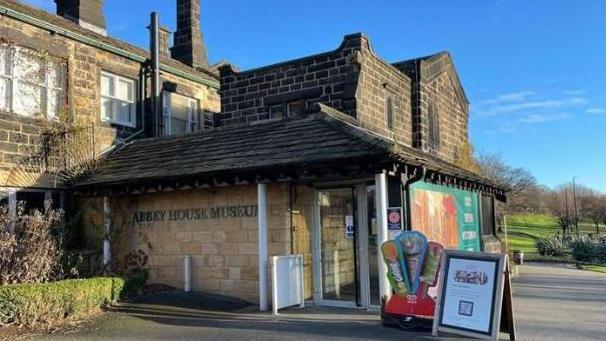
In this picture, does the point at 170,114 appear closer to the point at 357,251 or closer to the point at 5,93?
the point at 5,93

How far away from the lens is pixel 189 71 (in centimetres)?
1850

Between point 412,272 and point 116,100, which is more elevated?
point 116,100

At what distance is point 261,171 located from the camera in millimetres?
Result: 10281

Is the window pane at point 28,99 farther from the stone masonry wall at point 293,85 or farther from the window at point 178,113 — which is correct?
the stone masonry wall at point 293,85

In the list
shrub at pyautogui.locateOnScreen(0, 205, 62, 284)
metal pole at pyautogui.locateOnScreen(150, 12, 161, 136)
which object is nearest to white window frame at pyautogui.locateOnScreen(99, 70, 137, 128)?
metal pole at pyautogui.locateOnScreen(150, 12, 161, 136)

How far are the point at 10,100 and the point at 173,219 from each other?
4.59 metres

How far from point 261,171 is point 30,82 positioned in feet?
21.7

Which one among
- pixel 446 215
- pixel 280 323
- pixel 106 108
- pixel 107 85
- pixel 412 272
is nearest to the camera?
pixel 412 272

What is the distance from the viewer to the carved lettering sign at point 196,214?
11.3 meters

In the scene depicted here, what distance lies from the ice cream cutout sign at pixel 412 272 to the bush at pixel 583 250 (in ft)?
76.1

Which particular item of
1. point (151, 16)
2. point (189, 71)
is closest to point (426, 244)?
point (189, 71)

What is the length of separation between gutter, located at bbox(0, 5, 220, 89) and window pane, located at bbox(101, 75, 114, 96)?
730mm

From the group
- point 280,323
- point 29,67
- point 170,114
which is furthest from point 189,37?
point 280,323

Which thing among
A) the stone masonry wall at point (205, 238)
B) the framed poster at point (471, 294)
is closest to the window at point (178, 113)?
the stone masonry wall at point (205, 238)
